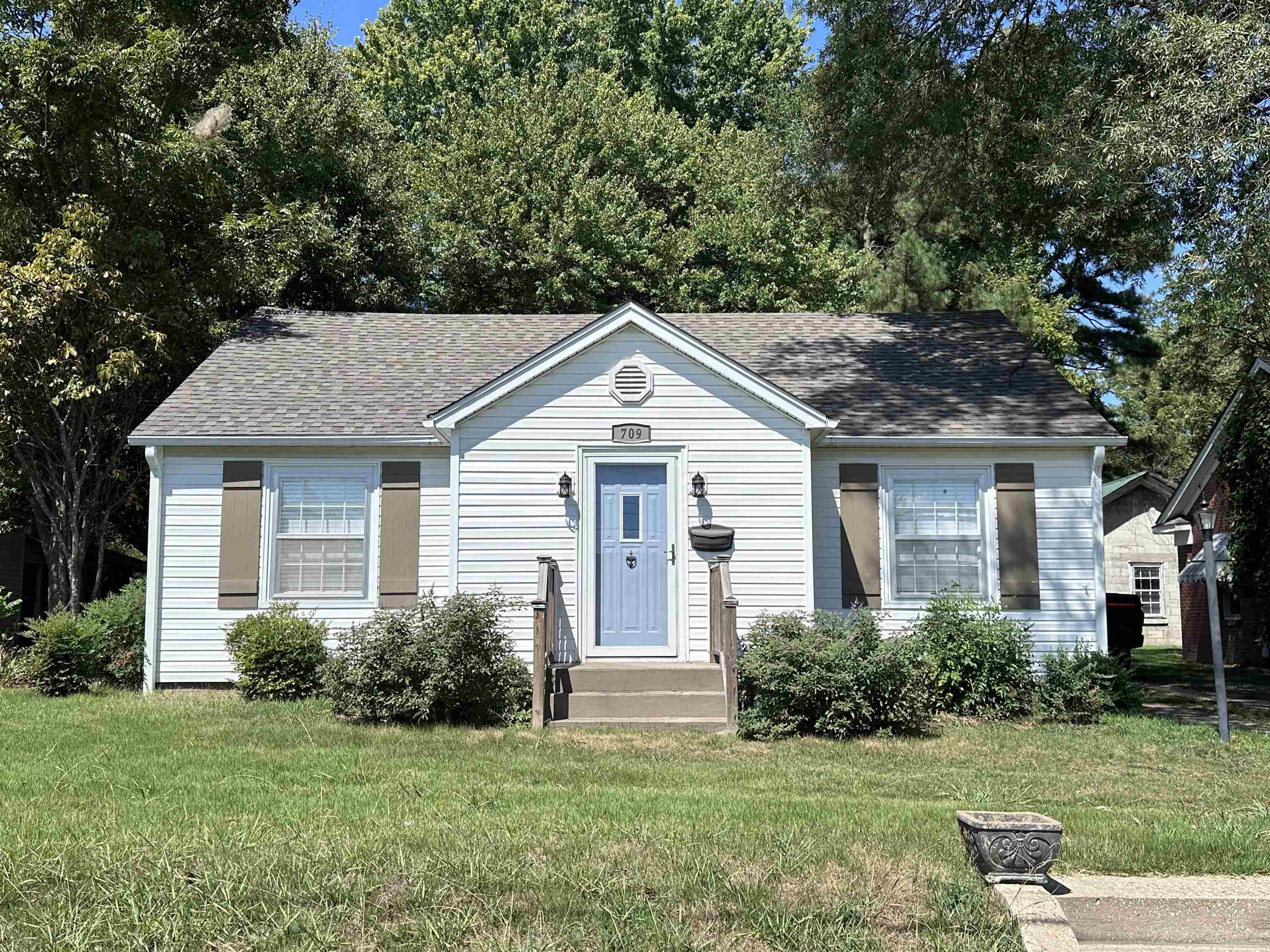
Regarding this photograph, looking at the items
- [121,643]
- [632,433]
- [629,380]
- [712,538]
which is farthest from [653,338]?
[121,643]

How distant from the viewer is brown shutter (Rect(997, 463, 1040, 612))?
12.4m

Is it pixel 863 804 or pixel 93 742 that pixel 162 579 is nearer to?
pixel 93 742

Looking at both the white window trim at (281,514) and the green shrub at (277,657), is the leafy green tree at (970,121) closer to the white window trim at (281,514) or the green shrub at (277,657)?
the white window trim at (281,514)

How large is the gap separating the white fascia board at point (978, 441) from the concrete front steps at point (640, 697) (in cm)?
328

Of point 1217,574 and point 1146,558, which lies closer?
point 1217,574

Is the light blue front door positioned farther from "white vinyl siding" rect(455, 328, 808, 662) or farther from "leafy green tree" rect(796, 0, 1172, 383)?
"leafy green tree" rect(796, 0, 1172, 383)

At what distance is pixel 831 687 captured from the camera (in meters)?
9.74

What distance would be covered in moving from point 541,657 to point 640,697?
45.0 inches

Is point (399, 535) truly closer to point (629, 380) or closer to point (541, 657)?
point (541, 657)

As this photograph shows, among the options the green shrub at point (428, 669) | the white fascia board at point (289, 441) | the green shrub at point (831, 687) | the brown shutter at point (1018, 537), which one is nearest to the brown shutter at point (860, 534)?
the brown shutter at point (1018, 537)

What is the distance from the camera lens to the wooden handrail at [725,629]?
1020 centimetres

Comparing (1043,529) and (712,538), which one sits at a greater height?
(1043,529)

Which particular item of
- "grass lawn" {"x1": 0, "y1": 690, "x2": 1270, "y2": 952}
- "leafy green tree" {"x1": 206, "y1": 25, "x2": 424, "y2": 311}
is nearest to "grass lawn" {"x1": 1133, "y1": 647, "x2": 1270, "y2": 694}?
"grass lawn" {"x1": 0, "y1": 690, "x2": 1270, "y2": 952}

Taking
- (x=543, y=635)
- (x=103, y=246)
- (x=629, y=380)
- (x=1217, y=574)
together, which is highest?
(x=103, y=246)
